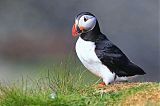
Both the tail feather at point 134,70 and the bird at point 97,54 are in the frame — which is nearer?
the bird at point 97,54

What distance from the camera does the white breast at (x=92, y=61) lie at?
7.25 meters

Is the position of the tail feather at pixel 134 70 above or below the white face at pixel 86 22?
below

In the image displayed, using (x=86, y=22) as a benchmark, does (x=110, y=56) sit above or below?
below

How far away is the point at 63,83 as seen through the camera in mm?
7117

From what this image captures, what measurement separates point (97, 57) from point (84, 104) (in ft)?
3.62

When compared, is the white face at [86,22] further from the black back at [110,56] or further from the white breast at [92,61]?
the white breast at [92,61]

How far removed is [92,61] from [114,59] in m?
0.37

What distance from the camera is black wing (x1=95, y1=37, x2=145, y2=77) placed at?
7297 mm

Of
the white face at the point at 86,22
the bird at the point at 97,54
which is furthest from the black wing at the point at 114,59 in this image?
the white face at the point at 86,22

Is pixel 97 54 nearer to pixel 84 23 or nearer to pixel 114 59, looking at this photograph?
pixel 114 59

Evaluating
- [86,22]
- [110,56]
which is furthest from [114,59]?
[86,22]

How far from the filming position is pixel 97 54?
23.8 feet

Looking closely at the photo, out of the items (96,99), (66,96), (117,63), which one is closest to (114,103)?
(96,99)

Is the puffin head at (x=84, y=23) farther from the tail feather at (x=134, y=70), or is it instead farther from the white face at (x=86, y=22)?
the tail feather at (x=134, y=70)
